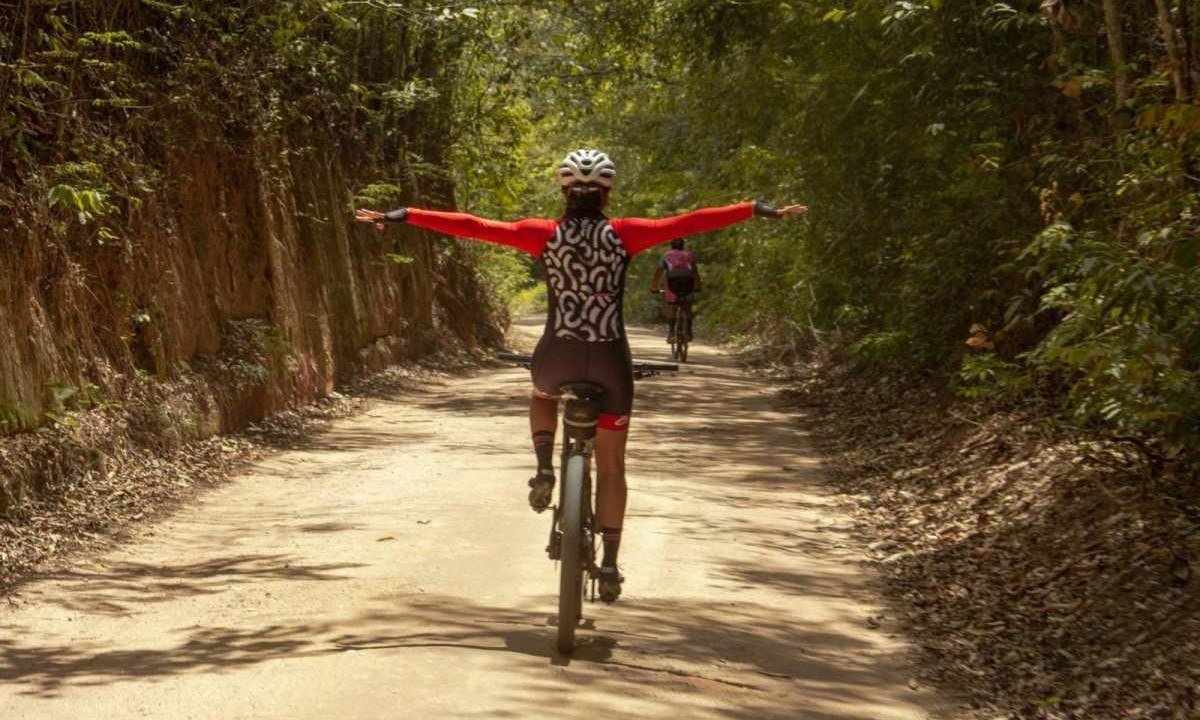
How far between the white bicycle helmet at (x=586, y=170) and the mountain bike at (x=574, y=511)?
0.93 metres

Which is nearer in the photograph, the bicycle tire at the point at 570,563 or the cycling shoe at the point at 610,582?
the bicycle tire at the point at 570,563

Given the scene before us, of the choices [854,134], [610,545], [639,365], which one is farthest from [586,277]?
[854,134]

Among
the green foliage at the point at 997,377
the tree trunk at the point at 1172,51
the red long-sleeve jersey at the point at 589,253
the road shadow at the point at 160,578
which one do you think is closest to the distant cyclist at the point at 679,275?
the green foliage at the point at 997,377

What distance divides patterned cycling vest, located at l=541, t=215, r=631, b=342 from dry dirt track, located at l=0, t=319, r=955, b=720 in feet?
4.86

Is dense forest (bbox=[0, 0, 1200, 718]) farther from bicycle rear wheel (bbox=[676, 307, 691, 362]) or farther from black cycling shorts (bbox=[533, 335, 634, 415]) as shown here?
black cycling shorts (bbox=[533, 335, 634, 415])

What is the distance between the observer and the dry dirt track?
20.0 feet

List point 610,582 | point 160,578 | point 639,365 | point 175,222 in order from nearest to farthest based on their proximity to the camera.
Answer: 1. point 610,582
2. point 639,365
3. point 160,578
4. point 175,222

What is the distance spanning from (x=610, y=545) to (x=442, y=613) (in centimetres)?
92

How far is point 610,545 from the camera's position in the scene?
7.41 meters

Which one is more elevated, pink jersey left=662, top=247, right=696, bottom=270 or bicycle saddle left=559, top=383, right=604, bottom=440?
pink jersey left=662, top=247, right=696, bottom=270

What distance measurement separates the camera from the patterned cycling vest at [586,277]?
714 centimetres

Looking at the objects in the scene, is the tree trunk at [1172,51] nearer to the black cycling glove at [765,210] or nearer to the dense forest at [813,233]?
the dense forest at [813,233]

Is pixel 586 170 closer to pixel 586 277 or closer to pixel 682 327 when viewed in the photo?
pixel 586 277

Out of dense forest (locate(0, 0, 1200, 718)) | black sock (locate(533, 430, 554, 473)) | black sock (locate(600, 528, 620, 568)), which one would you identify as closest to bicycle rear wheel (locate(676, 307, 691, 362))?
dense forest (locate(0, 0, 1200, 718))
